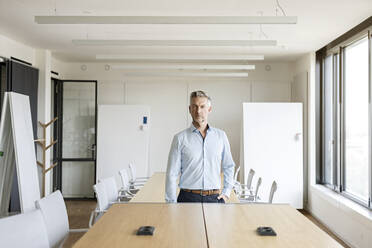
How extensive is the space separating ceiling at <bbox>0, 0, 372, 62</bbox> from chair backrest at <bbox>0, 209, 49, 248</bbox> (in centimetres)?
268

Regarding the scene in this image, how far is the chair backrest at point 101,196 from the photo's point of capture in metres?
3.91

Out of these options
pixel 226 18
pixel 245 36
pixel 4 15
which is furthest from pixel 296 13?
pixel 4 15

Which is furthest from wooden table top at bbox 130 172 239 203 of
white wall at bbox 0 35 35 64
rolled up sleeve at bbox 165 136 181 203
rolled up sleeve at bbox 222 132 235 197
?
white wall at bbox 0 35 35 64

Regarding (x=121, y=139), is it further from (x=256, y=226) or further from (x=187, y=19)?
(x=256, y=226)

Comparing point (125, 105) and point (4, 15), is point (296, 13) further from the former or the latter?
point (125, 105)

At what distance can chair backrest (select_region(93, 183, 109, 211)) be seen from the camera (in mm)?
3913

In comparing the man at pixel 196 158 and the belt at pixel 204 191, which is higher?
the man at pixel 196 158

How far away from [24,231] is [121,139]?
578 centimetres

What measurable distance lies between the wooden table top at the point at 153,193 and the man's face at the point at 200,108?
1349 mm

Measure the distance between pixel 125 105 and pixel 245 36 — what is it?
3.32 m

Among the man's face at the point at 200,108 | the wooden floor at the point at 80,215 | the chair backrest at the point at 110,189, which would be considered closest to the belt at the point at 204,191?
the man's face at the point at 200,108

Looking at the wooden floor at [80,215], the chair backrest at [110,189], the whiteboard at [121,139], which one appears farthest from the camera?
the whiteboard at [121,139]

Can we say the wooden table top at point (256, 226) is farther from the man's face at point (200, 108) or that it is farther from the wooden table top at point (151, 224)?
the man's face at point (200, 108)

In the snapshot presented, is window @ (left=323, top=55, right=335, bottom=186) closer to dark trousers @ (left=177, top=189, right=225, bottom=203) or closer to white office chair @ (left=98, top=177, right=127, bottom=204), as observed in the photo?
white office chair @ (left=98, top=177, right=127, bottom=204)
